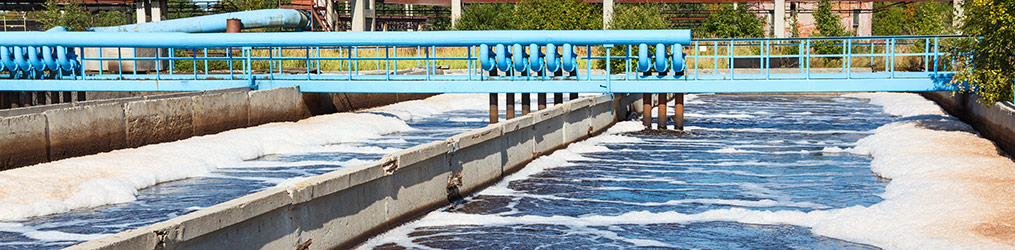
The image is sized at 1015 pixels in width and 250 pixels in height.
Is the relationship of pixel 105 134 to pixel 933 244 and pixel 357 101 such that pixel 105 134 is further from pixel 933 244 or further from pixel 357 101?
pixel 933 244

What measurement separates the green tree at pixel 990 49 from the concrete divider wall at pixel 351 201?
7.35 meters

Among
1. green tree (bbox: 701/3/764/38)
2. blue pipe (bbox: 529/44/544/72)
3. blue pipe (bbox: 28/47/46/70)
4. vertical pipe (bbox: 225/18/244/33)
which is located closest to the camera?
blue pipe (bbox: 529/44/544/72)

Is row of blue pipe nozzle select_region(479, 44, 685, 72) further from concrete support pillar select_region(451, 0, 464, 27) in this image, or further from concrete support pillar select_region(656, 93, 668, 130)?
concrete support pillar select_region(451, 0, 464, 27)

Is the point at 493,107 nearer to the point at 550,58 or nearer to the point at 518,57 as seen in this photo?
the point at 518,57

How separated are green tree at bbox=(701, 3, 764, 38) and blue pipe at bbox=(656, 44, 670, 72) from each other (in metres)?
27.0

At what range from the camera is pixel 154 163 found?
52.0 feet

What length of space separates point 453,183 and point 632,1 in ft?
145

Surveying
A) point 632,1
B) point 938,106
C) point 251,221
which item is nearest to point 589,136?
point 938,106

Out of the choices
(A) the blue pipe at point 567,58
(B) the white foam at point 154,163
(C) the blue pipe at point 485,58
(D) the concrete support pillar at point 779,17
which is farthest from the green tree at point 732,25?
(A) the blue pipe at point 567,58

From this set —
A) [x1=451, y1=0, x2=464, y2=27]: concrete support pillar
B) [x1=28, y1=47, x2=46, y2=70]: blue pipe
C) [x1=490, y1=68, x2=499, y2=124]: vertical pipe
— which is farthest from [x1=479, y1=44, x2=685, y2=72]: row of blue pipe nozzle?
[x1=451, y1=0, x2=464, y2=27]: concrete support pillar

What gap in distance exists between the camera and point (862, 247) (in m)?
9.93

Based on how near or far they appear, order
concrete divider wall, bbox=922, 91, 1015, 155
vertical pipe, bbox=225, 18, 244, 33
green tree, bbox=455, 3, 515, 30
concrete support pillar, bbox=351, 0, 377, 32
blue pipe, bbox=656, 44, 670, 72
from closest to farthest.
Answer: concrete divider wall, bbox=922, 91, 1015, 155
blue pipe, bbox=656, 44, 670, 72
vertical pipe, bbox=225, 18, 244, 33
green tree, bbox=455, 3, 515, 30
concrete support pillar, bbox=351, 0, 377, 32

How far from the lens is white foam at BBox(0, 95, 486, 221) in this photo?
12867 mm

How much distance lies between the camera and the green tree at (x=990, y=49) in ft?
55.5
